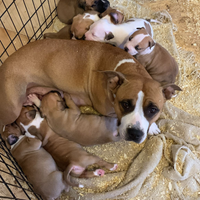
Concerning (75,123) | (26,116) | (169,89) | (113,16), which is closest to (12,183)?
(26,116)

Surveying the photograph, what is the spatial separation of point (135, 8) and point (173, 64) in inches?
52.4

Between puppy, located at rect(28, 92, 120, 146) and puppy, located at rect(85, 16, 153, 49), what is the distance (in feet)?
2.86

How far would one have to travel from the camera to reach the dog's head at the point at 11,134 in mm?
2512

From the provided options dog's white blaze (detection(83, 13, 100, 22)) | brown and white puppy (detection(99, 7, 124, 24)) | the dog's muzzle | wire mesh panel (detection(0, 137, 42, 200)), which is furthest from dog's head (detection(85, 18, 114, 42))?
wire mesh panel (detection(0, 137, 42, 200))

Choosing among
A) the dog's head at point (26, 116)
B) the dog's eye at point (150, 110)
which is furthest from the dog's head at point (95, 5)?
the dog's eye at point (150, 110)

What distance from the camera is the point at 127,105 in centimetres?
194

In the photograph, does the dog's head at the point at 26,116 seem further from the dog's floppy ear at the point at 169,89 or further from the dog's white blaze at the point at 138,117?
the dog's floppy ear at the point at 169,89

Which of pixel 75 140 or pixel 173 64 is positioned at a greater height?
pixel 173 64

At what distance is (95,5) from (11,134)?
80.6 inches

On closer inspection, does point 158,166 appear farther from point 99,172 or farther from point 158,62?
point 158,62

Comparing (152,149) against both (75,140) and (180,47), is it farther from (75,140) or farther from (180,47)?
(180,47)

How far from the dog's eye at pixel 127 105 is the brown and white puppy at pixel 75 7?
1763 mm

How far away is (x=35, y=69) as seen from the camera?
7.94ft

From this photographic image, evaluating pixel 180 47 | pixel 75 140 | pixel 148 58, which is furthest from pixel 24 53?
pixel 180 47
